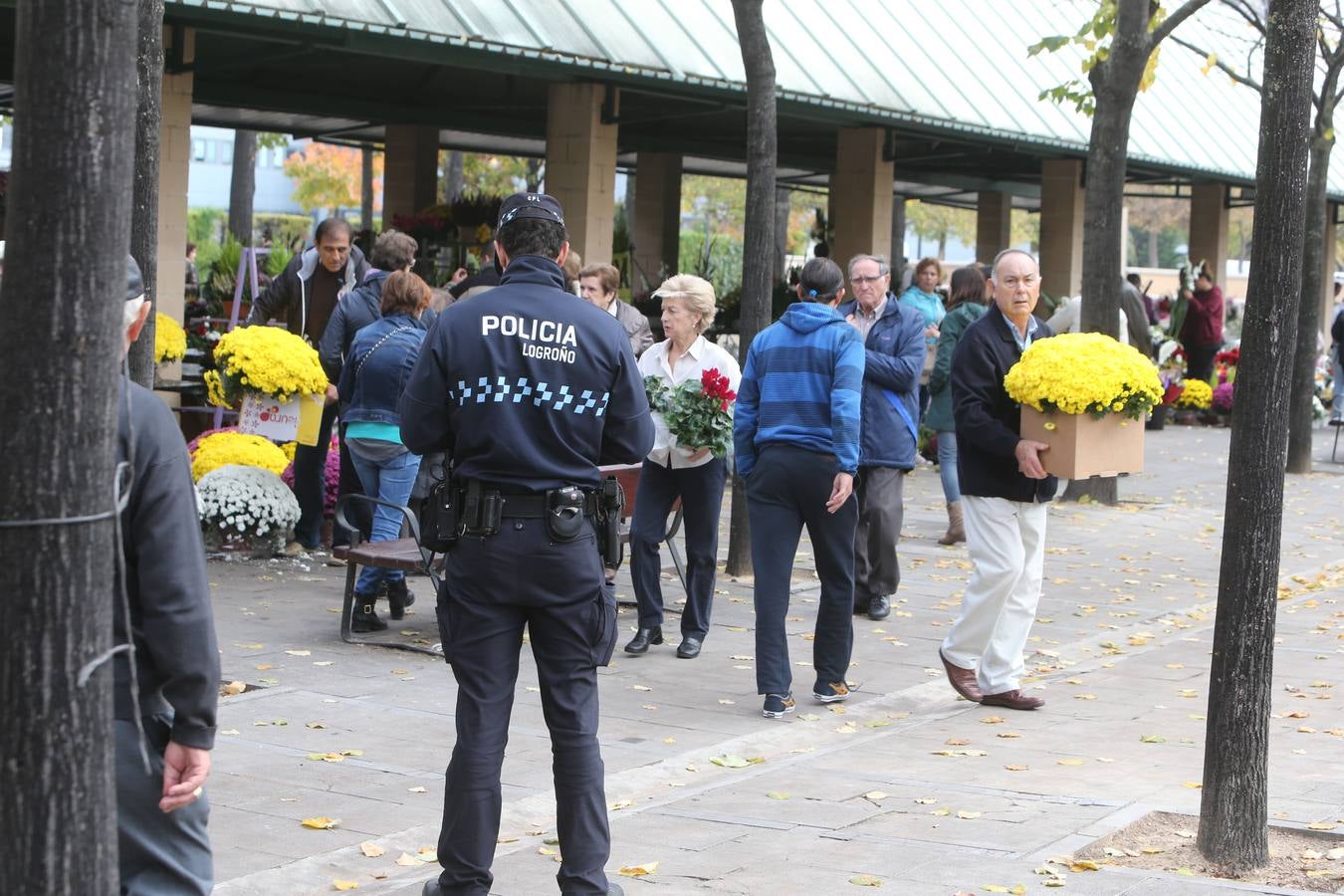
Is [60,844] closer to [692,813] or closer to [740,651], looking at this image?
[692,813]

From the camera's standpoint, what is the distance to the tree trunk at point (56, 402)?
8.86 ft

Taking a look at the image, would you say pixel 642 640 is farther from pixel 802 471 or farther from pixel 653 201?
pixel 653 201

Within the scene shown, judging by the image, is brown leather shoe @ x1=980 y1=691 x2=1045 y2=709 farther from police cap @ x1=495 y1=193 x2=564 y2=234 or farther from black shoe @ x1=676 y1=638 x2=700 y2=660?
police cap @ x1=495 y1=193 x2=564 y2=234

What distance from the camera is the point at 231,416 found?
1352cm

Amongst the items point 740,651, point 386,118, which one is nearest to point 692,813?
point 740,651

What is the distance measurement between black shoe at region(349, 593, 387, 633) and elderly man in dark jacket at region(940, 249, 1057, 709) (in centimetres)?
298

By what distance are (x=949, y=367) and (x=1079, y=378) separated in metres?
4.51

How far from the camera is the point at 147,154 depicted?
23.6ft

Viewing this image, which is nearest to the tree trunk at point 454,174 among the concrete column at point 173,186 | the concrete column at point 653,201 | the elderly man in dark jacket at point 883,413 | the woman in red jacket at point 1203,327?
the concrete column at point 653,201

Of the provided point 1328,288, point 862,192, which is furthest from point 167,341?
point 1328,288

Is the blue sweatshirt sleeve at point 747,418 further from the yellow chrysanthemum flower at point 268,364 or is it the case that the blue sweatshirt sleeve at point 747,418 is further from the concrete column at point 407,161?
the concrete column at point 407,161

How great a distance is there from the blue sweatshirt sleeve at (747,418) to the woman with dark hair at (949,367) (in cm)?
428

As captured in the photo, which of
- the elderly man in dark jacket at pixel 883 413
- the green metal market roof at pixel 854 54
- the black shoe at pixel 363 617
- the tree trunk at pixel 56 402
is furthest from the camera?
the green metal market roof at pixel 854 54

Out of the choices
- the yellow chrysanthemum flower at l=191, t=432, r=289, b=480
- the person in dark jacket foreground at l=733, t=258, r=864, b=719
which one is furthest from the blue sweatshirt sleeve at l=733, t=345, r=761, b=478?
the yellow chrysanthemum flower at l=191, t=432, r=289, b=480
